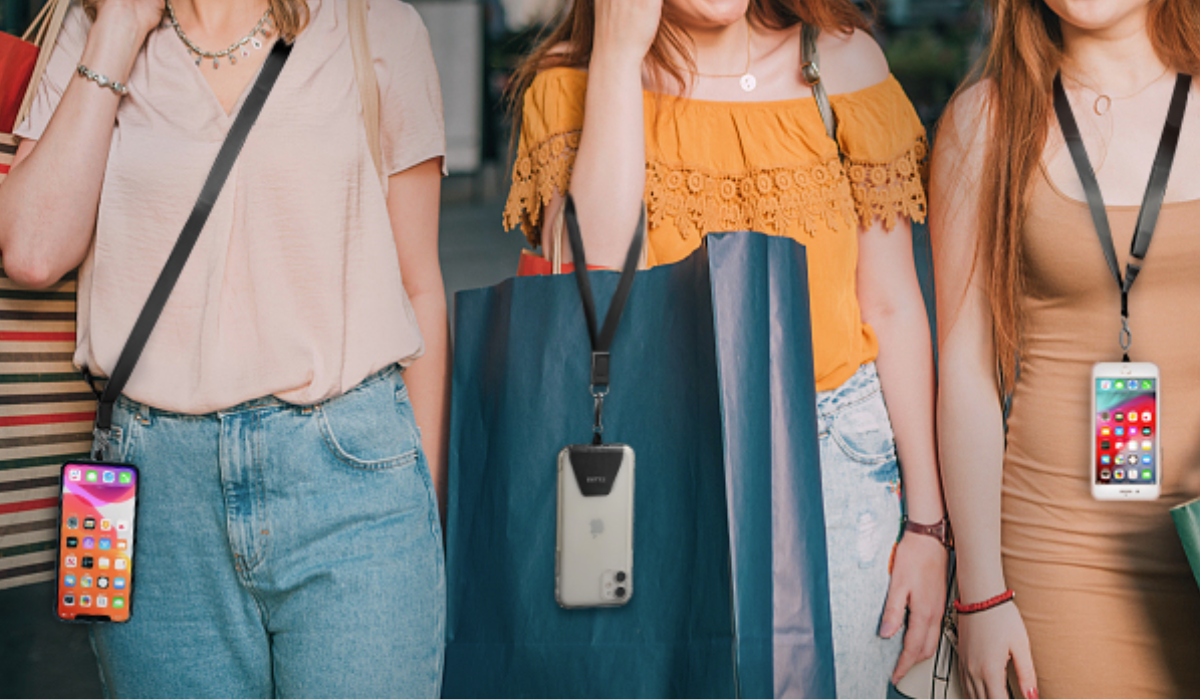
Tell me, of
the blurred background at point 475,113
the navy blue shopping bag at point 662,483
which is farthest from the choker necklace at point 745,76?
the navy blue shopping bag at point 662,483

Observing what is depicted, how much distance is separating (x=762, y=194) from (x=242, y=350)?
79 cm

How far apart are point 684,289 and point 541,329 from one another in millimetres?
219

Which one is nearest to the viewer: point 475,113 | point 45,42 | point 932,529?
point 45,42

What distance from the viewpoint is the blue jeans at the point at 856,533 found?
138cm

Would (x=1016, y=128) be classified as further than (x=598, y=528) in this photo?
Yes

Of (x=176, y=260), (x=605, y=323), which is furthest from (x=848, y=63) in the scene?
(x=176, y=260)

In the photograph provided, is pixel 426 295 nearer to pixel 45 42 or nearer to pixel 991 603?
pixel 45 42

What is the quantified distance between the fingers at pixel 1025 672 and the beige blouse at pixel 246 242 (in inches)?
40.9

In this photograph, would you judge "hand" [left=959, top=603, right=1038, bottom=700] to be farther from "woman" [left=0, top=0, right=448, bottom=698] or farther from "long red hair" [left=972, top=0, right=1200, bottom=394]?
"woman" [left=0, top=0, right=448, bottom=698]

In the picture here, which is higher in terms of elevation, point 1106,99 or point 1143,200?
point 1106,99

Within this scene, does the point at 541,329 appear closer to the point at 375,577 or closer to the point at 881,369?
the point at 375,577

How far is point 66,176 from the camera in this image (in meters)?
1.24

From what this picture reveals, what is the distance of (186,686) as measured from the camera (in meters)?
1.23

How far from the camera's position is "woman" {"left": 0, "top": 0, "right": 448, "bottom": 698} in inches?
48.6
